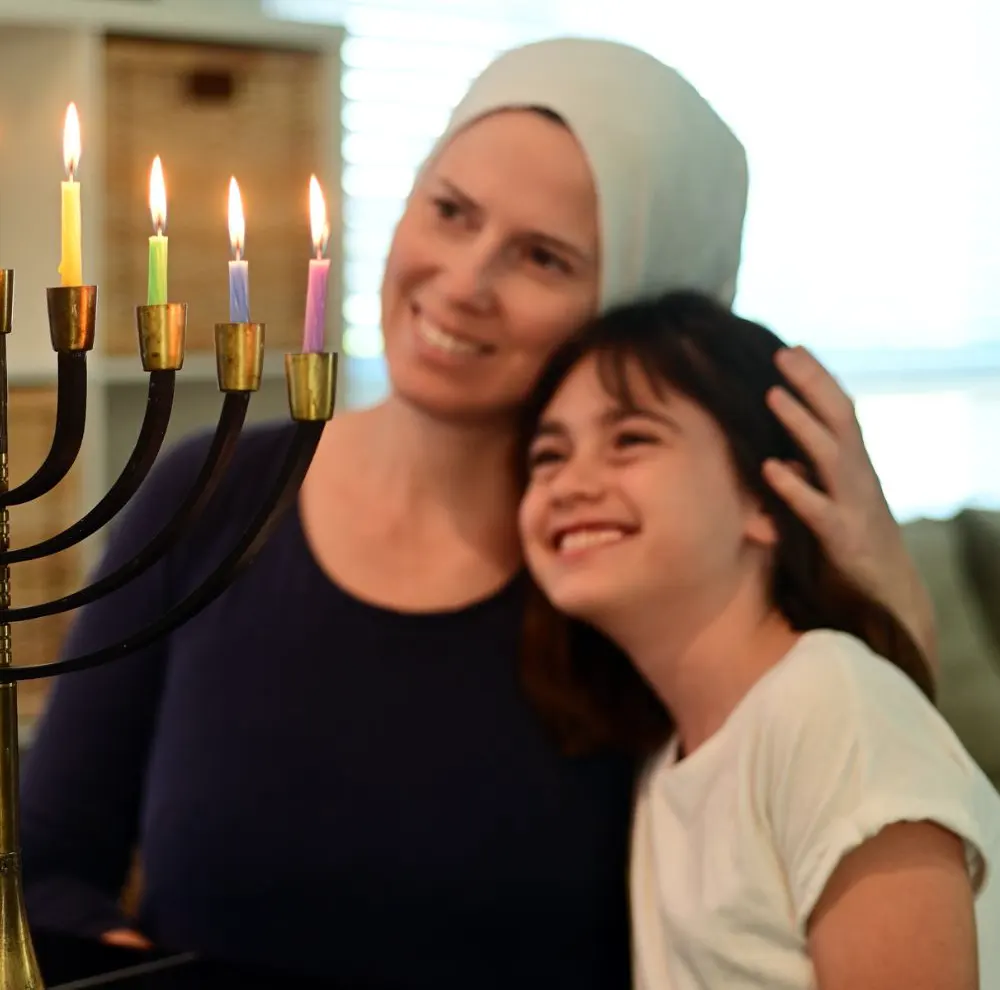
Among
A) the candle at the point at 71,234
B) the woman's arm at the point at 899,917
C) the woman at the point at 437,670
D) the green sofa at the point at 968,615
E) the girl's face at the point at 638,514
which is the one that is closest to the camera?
the candle at the point at 71,234

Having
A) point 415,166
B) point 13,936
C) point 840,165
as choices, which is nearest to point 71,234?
point 13,936

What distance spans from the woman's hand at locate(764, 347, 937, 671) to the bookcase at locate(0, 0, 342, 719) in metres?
1.01

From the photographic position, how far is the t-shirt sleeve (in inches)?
36.3

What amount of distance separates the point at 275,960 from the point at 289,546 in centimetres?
37

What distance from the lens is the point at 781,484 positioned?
43.3 inches

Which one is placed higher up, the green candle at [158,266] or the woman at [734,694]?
the green candle at [158,266]

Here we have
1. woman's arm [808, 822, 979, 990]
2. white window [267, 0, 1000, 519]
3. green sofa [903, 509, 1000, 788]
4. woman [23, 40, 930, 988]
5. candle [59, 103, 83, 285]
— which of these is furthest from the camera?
white window [267, 0, 1000, 519]

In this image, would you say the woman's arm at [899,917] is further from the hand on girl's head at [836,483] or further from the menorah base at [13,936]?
the menorah base at [13,936]

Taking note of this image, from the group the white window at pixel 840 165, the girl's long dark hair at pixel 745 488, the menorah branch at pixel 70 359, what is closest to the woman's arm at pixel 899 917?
the girl's long dark hair at pixel 745 488

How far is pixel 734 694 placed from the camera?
1.10m

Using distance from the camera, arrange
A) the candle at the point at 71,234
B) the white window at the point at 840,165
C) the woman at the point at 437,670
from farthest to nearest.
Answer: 1. the white window at the point at 840,165
2. the woman at the point at 437,670
3. the candle at the point at 71,234

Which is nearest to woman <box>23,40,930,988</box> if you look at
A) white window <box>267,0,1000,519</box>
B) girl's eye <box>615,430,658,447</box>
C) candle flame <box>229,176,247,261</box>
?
girl's eye <box>615,430,658,447</box>

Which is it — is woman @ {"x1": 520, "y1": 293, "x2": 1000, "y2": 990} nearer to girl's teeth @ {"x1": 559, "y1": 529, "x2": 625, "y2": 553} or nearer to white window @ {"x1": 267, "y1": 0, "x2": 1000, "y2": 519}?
girl's teeth @ {"x1": 559, "y1": 529, "x2": 625, "y2": 553}

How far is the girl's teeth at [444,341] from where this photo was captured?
118 cm
